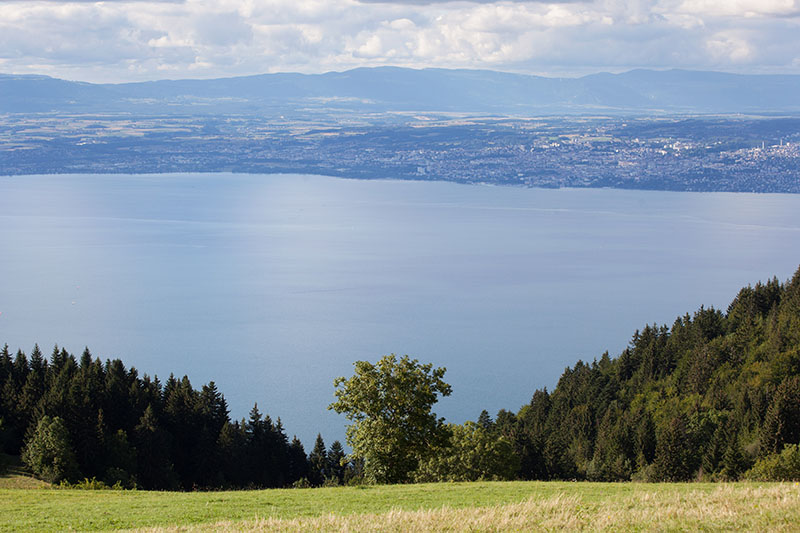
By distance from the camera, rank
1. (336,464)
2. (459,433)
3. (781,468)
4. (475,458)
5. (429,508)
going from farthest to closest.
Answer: (336,464) < (459,433) < (475,458) < (781,468) < (429,508)

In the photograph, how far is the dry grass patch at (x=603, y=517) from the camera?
12.8 meters

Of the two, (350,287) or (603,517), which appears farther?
(350,287)

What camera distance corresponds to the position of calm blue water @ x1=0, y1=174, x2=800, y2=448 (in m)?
70.6

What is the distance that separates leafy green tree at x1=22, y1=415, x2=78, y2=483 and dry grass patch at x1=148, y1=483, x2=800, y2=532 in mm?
14782

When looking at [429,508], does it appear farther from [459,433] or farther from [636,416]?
[636,416]

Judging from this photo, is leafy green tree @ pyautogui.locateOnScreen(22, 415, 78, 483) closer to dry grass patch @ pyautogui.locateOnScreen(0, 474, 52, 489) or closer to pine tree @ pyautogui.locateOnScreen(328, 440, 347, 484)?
dry grass patch @ pyautogui.locateOnScreen(0, 474, 52, 489)

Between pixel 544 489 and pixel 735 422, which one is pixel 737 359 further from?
pixel 544 489

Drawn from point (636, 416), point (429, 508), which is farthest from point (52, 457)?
point (636, 416)

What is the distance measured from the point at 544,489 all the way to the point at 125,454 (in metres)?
18.2

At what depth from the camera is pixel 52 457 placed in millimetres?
27953

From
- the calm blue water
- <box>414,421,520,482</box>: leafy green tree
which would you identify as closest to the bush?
<box>414,421,520,482</box>: leafy green tree

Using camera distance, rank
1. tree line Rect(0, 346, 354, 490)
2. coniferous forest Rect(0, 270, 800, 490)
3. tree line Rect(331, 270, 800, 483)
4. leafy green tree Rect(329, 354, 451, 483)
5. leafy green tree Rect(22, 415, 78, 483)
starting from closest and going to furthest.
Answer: leafy green tree Rect(329, 354, 451, 483), tree line Rect(331, 270, 800, 483), leafy green tree Rect(22, 415, 78, 483), coniferous forest Rect(0, 270, 800, 490), tree line Rect(0, 346, 354, 490)

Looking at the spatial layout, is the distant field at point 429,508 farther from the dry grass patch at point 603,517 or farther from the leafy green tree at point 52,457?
the leafy green tree at point 52,457

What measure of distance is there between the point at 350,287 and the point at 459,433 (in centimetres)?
6860
